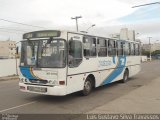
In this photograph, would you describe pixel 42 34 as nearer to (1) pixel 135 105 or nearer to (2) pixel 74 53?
(2) pixel 74 53

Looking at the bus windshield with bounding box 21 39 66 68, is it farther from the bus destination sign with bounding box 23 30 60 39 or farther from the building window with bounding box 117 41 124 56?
the building window with bounding box 117 41 124 56

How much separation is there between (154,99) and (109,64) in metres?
4.27

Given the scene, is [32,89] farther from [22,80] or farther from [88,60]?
[88,60]

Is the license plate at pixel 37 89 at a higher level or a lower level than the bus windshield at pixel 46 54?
lower

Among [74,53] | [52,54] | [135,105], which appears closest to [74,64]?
[74,53]

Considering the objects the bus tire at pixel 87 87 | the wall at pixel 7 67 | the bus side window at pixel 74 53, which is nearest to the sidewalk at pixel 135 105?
the bus tire at pixel 87 87

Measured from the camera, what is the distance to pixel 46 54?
10625mm

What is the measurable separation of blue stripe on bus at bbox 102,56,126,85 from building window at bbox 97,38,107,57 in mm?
1449

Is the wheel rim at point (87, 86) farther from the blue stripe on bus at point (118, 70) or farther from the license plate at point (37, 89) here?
the license plate at point (37, 89)

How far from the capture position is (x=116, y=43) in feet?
52.2

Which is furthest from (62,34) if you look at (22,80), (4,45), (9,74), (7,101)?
(4,45)

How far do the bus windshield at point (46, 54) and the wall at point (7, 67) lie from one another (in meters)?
16.8

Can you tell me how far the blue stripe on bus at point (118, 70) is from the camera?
14984 millimetres

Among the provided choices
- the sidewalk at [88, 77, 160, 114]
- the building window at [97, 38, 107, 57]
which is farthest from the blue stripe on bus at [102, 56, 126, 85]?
the sidewalk at [88, 77, 160, 114]
